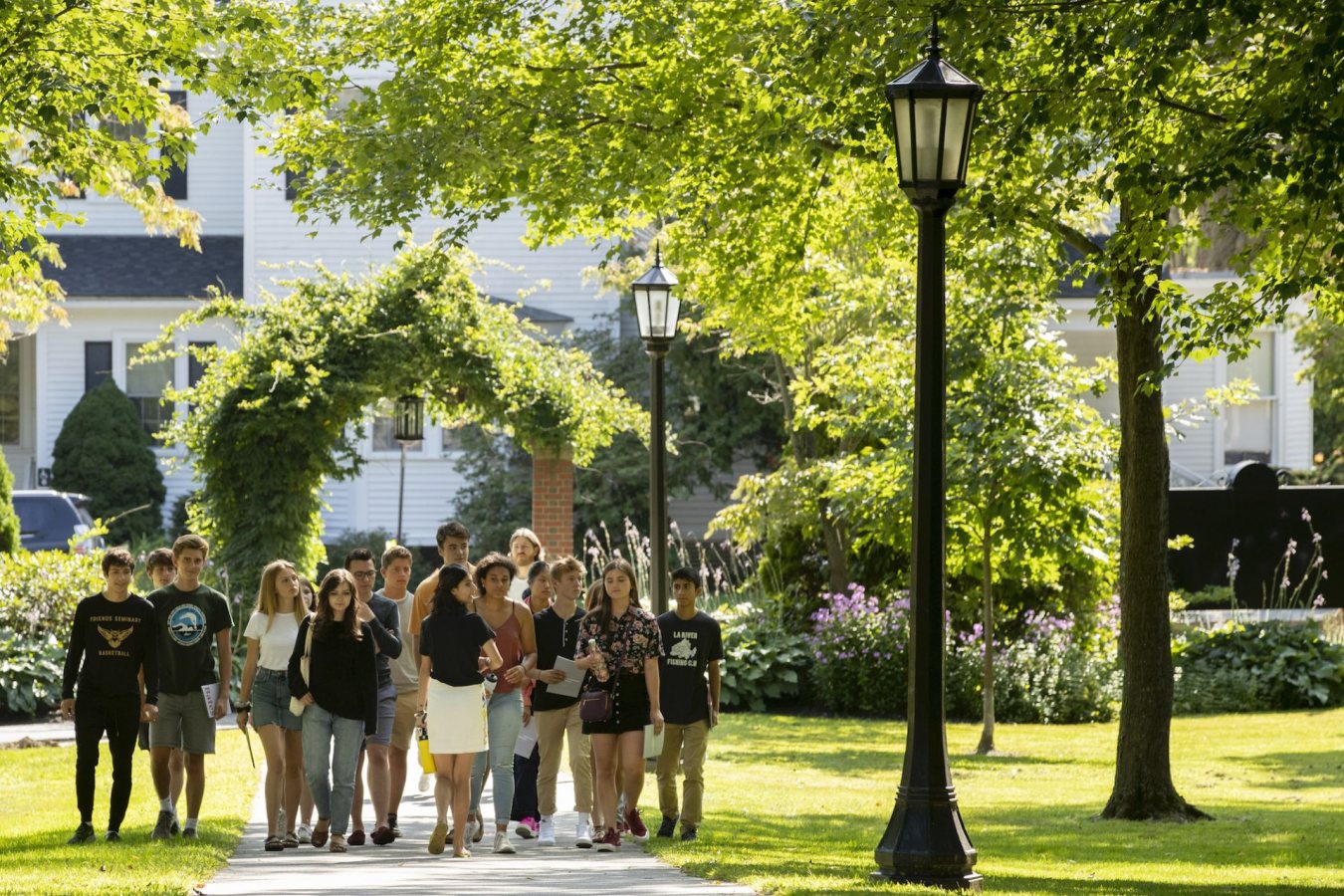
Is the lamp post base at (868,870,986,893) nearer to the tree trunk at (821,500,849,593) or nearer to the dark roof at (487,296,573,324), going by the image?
the tree trunk at (821,500,849,593)

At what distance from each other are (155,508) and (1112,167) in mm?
25403

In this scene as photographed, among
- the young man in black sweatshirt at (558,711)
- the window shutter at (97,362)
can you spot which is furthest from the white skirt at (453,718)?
the window shutter at (97,362)

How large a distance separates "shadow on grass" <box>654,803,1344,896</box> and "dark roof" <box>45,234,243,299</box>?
23537mm

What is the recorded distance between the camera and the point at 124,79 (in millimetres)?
11352

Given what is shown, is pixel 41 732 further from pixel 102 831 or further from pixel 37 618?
pixel 102 831

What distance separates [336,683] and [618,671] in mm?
1637

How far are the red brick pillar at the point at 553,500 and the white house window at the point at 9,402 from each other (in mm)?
18187

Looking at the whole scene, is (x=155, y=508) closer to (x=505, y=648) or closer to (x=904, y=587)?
(x=904, y=587)

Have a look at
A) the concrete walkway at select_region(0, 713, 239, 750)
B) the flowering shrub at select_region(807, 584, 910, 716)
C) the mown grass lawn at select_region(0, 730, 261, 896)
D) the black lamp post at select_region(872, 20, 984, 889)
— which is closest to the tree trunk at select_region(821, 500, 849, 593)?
the flowering shrub at select_region(807, 584, 910, 716)

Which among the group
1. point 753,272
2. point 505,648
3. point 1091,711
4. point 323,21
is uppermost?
point 323,21

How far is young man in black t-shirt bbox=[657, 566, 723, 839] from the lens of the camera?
11.6m

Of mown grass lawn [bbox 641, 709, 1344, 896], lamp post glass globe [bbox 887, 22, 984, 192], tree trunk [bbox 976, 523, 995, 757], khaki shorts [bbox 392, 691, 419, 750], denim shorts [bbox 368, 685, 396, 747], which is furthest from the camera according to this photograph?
tree trunk [bbox 976, 523, 995, 757]

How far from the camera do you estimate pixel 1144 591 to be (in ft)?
44.7

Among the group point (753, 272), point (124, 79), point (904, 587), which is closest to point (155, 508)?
point (904, 587)
